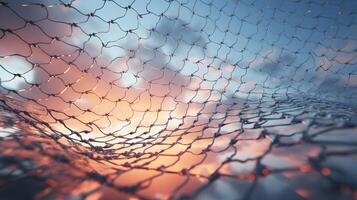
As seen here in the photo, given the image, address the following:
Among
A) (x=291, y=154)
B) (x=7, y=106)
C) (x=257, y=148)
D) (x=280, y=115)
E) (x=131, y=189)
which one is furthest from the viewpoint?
(x=280, y=115)

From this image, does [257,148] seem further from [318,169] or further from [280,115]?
[280,115]

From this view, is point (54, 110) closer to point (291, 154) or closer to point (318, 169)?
point (291, 154)

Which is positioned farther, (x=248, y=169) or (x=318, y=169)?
(x=248, y=169)

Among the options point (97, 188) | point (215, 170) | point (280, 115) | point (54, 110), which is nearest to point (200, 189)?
point (215, 170)

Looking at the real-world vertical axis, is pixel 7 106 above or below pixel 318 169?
above

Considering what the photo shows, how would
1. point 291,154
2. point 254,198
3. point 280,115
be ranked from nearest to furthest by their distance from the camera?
1. point 254,198
2. point 291,154
3. point 280,115

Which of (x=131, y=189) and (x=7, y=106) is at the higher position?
(x=7, y=106)

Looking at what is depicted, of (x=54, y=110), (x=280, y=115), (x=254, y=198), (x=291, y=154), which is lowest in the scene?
(x=254, y=198)

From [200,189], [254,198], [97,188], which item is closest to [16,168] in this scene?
[97,188]

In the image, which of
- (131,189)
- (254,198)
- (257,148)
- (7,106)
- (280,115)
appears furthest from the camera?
(280,115)
